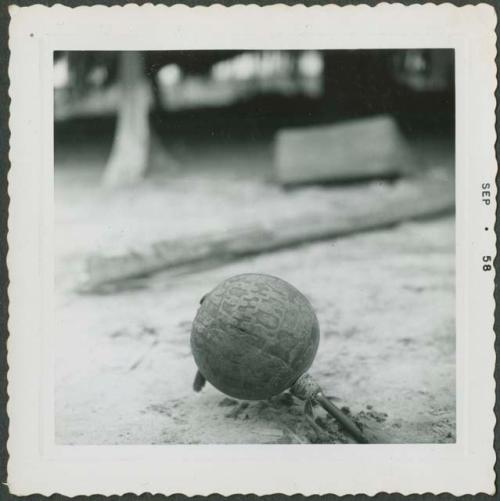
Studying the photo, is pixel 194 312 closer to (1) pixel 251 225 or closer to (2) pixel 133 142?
(1) pixel 251 225

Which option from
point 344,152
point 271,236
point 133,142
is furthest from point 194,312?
point 133,142

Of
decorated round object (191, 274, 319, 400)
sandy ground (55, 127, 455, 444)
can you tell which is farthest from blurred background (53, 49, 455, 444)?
decorated round object (191, 274, 319, 400)

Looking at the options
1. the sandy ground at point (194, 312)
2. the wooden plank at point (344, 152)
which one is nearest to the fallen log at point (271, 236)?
the sandy ground at point (194, 312)

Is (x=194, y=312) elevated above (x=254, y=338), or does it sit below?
below

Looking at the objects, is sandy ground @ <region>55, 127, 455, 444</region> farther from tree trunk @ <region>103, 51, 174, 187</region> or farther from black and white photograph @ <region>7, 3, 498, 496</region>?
tree trunk @ <region>103, 51, 174, 187</region>

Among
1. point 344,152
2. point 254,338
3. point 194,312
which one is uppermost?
point 344,152

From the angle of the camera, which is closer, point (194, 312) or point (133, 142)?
point (194, 312)

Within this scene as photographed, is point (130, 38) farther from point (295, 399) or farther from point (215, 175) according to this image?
point (215, 175)
